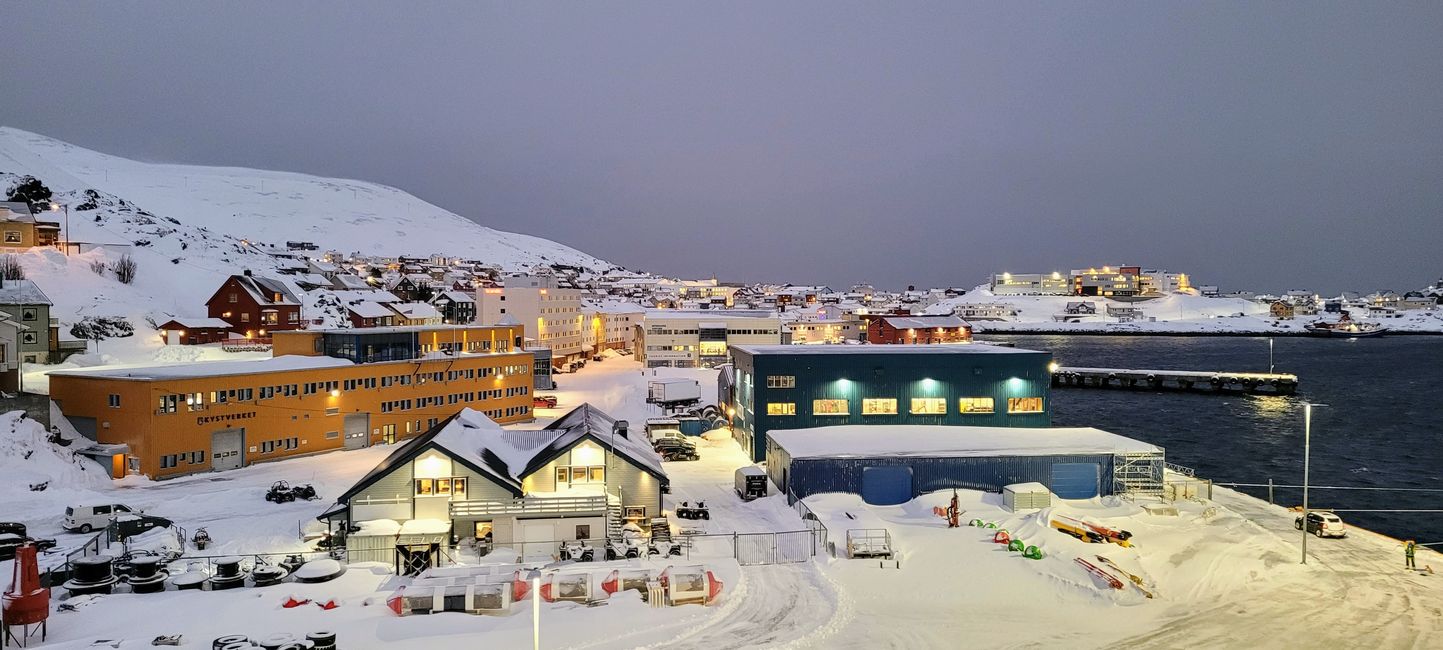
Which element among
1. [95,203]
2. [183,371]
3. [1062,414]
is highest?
[95,203]

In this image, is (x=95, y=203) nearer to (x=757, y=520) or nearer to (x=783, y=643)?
(x=757, y=520)

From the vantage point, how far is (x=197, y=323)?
6056cm

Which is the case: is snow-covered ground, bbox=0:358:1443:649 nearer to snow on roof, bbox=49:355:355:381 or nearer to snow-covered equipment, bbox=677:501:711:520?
snow-covered equipment, bbox=677:501:711:520

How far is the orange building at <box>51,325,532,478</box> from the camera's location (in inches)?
1341

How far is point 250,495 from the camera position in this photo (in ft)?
101

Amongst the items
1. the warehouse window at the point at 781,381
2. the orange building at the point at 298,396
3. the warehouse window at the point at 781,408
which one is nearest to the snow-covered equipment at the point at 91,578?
the orange building at the point at 298,396

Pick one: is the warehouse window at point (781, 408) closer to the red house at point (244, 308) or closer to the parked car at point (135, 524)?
the parked car at point (135, 524)

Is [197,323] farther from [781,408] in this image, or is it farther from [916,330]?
[916,330]

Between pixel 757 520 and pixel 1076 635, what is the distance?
11.8m

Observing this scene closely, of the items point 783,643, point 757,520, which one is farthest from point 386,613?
point 757,520

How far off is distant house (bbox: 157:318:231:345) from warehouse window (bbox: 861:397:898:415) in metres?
52.9

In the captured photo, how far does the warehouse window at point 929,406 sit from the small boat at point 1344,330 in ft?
541

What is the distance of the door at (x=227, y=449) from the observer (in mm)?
36000

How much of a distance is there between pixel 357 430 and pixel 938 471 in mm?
31532
